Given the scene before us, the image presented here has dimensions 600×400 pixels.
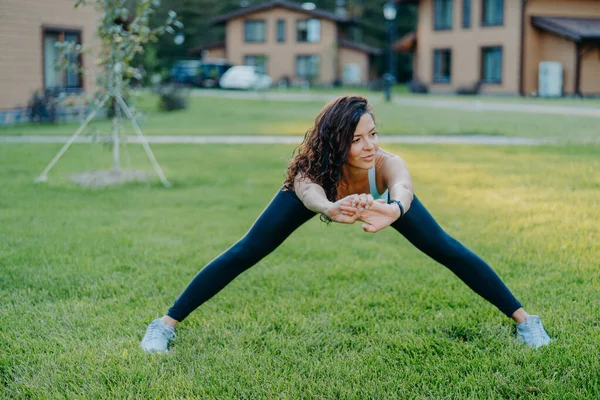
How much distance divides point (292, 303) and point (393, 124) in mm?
14113

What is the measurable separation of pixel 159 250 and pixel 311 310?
194 centimetres

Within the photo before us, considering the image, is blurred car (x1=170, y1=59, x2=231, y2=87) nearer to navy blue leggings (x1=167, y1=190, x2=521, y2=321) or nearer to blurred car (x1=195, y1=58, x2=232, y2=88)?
blurred car (x1=195, y1=58, x2=232, y2=88)

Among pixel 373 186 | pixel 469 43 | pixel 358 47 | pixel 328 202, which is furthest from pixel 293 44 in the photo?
pixel 328 202

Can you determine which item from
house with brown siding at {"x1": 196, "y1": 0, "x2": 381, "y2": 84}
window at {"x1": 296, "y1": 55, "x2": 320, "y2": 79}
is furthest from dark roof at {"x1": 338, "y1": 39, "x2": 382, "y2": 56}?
window at {"x1": 296, "y1": 55, "x2": 320, "y2": 79}

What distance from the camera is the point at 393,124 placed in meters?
18.3

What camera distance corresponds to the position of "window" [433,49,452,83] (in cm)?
3825

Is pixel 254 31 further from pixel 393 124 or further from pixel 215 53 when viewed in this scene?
pixel 393 124

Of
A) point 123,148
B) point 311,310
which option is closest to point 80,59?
point 123,148

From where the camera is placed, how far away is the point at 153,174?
10141 mm

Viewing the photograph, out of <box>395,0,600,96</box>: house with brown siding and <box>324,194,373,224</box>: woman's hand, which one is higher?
<box>395,0,600,96</box>: house with brown siding

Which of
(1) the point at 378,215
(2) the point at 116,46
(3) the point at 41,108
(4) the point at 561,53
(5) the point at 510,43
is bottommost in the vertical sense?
(1) the point at 378,215

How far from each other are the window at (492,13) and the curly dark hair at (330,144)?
32.9 metres

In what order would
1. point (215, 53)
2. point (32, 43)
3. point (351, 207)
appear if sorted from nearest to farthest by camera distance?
point (351, 207)
point (32, 43)
point (215, 53)

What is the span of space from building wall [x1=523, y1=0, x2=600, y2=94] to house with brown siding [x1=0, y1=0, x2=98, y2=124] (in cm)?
2087
